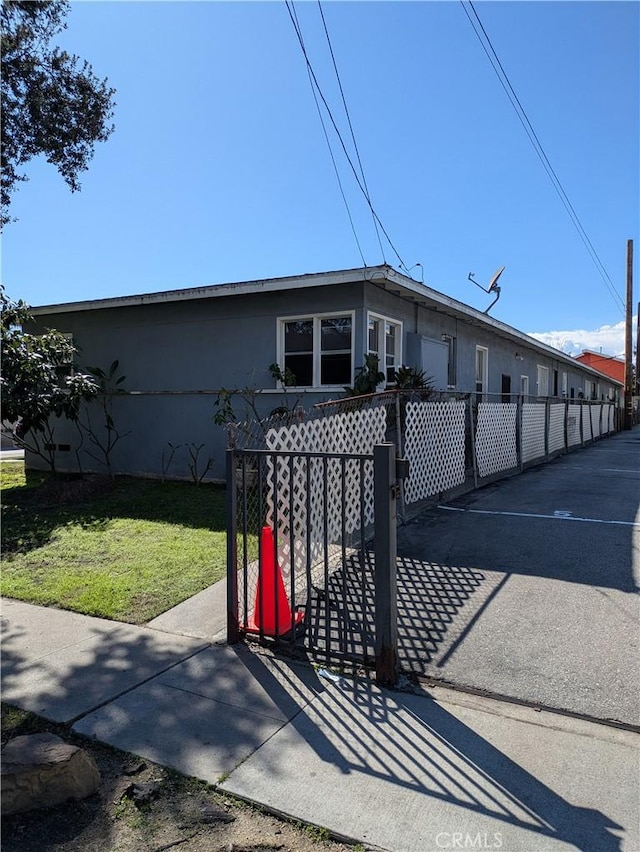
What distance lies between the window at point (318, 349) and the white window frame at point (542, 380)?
43.2 feet

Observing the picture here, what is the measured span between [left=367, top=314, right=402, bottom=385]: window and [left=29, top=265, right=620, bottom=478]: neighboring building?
22mm

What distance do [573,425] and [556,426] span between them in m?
2.58

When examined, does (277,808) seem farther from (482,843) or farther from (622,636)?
(622,636)

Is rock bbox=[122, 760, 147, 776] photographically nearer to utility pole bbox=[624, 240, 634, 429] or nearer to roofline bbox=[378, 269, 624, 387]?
roofline bbox=[378, 269, 624, 387]

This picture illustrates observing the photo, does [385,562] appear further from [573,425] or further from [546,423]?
[573,425]

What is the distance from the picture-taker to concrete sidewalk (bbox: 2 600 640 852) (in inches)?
85.7

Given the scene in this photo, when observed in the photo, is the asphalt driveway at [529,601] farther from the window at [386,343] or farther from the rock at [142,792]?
the window at [386,343]

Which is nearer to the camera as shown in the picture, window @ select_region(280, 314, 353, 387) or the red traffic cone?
the red traffic cone

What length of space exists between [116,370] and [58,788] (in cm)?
1052

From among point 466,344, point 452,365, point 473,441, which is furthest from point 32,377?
point 466,344

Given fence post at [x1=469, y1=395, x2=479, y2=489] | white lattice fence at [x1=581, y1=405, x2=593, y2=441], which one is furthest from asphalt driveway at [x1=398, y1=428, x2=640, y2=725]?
white lattice fence at [x1=581, y1=405, x2=593, y2=441]

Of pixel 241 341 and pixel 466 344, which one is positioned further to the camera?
pixel 466 344

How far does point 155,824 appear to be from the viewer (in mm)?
2199

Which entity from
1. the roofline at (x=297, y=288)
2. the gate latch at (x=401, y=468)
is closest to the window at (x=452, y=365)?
the roofline at (x=297, y=288)
